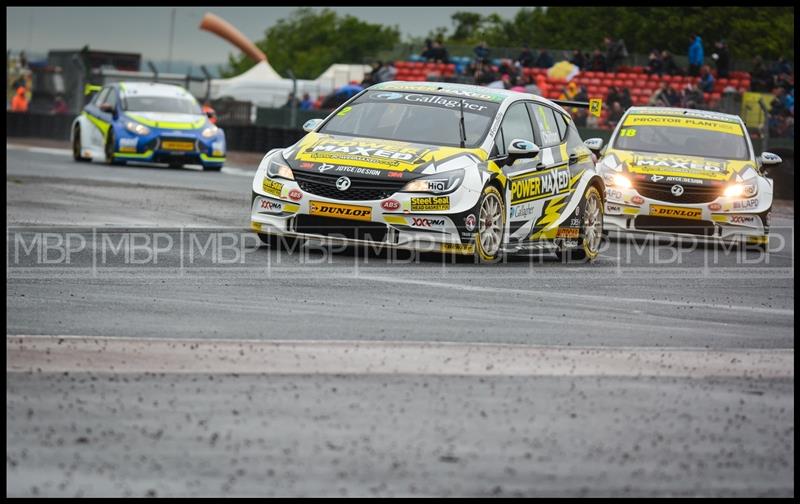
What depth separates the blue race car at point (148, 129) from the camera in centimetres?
2827

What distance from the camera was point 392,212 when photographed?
1306 cm

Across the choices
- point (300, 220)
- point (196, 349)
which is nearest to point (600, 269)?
point (300, 220)

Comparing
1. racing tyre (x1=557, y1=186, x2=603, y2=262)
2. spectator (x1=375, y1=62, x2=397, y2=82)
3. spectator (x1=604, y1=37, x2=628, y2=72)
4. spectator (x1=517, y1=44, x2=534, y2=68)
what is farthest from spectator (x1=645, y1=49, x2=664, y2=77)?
racing tyre (x1=557, y1=186, x2=603, y2=262)

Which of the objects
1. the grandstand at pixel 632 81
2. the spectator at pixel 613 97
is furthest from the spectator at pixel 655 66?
the spectator at pixel 613 97

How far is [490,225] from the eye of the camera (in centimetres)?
1355

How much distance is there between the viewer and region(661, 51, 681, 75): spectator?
39.0 meters

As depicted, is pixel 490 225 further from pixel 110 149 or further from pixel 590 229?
pixel 110 149

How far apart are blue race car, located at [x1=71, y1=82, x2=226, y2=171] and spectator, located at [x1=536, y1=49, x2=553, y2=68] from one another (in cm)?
1277

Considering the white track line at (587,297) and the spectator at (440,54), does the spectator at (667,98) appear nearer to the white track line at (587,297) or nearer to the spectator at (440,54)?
the spectator at (440,54)

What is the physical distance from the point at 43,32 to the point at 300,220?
75.5m

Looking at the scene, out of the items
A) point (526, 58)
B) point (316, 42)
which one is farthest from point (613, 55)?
point (316, 42)

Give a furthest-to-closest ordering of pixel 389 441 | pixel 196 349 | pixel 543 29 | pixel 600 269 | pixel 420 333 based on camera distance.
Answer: pixel 543 29
pixel 600 269
pixel 420 333
pixel 196 349
pixel 389 441

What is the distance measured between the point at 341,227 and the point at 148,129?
1562 centimetres

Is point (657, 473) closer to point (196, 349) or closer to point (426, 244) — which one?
point (196, 349)
